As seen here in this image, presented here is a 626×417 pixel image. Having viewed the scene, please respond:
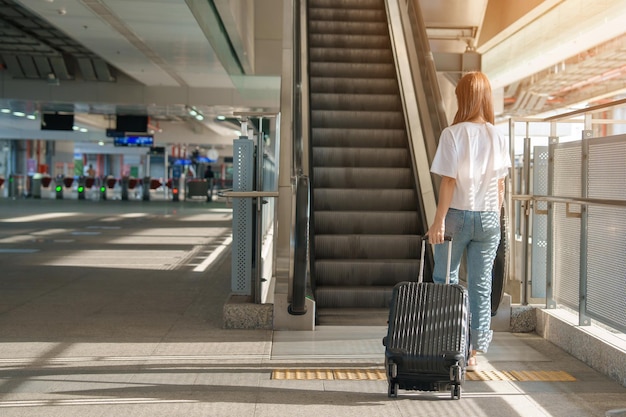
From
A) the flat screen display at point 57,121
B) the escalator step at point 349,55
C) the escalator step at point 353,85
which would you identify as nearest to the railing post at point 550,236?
the escalator step at point 353,85

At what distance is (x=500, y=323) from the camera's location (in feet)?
20.6

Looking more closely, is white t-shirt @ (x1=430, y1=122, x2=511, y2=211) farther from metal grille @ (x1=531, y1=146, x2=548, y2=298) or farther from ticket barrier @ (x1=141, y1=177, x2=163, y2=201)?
ticket barrier @ (x1=141, y1=177, x2=163, y2=201)

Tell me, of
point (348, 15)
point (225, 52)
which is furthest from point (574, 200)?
point (225, 52)

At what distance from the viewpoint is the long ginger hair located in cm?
482

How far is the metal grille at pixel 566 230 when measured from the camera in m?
5.73

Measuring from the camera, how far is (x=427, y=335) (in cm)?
428

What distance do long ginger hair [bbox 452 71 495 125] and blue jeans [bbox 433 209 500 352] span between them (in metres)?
0.56

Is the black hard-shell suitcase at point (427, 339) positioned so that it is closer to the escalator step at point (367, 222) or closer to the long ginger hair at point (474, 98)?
the long ginger hair at point (474, 98)

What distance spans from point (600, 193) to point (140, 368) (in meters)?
3.02

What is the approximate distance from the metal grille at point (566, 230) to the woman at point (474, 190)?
1.12m

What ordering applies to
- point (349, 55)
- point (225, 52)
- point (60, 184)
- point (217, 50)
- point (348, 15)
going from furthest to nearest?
point (60, 184), point (225, 52), point (217, 50), point (348, 15), point (349, 55)

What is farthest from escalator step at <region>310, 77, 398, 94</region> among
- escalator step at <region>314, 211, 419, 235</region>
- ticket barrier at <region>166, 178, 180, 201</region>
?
ticket barrier at <region>166, 178, 180, 201</region>

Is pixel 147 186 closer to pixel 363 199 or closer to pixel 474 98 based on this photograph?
pixel 363 199

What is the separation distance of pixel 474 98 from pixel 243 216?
8.71 feet
